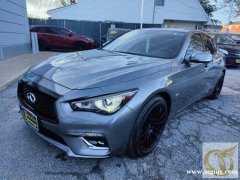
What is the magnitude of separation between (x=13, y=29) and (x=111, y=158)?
8101mm

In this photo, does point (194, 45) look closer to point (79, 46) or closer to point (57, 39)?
point (79, 46)

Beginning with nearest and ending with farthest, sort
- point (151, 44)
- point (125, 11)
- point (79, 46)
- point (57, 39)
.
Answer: point (151, 44) → point (57, 39) → point (79, 46) → point (125, 11)

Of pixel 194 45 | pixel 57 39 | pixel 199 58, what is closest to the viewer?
pixel 199 58

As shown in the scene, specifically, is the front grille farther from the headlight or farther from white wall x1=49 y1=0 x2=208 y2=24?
white wall x1=49 y1=0 x2=208 y2=24

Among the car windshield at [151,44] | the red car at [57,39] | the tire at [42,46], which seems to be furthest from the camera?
the tire at [42,46]

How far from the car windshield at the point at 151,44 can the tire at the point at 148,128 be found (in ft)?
2.79

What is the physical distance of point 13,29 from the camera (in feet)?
28.8

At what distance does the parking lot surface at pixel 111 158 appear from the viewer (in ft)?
7.62

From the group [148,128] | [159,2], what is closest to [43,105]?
[148,128]

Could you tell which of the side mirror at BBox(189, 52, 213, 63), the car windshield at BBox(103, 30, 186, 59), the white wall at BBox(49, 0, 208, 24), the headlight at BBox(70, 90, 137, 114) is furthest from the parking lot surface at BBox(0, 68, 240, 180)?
the white wall at BBox(49, 0, 208, 24)

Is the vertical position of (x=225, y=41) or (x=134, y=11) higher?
(x=134, y=11)

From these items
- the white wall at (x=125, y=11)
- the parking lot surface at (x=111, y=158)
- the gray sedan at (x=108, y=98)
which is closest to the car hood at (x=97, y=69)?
the gray sedan at (x=108, y=98)

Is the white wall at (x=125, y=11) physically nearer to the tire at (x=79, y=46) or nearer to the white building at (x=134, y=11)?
the white building at (x=134, y=11)

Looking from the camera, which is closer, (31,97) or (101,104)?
(101,104)
